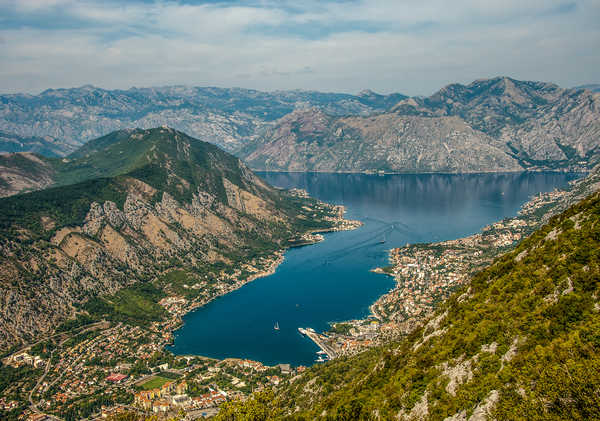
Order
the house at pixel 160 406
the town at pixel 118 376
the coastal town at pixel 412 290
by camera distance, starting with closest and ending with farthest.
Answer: the house at pixel 160 406
the town at pixel 118 376
the coastal town at pixel 412 290

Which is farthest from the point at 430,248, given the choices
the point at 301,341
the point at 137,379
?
the point at 137,379

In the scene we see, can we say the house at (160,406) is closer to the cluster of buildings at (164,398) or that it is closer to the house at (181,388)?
the cluster of buildings at (164,398)

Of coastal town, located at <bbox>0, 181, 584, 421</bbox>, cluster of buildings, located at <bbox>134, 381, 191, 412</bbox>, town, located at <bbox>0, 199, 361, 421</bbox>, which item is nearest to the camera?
cluster of buildings, located at <bbox>134, 381, 191, 412</bbox>

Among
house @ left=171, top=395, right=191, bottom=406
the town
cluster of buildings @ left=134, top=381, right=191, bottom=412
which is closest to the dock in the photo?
the town

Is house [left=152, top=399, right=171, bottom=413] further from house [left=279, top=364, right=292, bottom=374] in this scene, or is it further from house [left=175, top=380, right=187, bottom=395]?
house [left=279, top=364, right=292, bottom=374]

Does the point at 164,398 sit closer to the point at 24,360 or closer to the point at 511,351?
the point at 24,360

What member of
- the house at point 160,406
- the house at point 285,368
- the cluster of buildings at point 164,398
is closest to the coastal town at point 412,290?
the house at point 285,368
